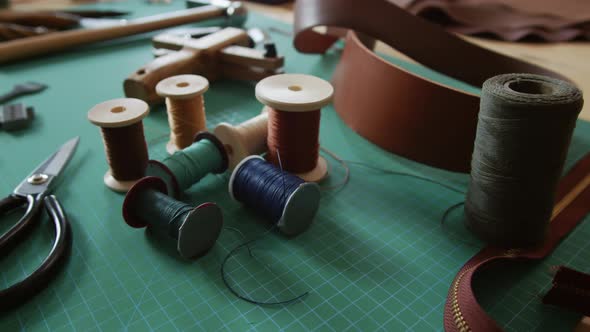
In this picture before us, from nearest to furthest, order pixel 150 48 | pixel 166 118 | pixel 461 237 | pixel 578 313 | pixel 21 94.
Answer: pixel 578 313 < pixel 461 237 < pixel 166 118 < pixel 21 94 < pixel 150 48

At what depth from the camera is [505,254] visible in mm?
1409

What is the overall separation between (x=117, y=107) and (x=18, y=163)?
1.71 ft

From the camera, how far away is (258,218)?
157 cm

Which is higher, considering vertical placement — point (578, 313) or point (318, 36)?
point (318, 36)

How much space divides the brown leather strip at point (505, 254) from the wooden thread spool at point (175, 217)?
68 cm

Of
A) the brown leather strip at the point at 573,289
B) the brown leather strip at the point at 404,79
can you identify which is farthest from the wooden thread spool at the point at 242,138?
the brown leather strip at the point at 573,289

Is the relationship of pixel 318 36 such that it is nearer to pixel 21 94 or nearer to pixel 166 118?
pixel 166 118

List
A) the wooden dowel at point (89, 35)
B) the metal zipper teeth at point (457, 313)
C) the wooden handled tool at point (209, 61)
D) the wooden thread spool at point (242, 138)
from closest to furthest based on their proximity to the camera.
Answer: the metal zipper teeth at point (457, 313) → the wooden thread spool at point (242, 138) → the wooden handled tool at point (209, 61) → the wooden dowel at point (89, 35)

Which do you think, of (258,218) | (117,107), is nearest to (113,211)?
(117,107)

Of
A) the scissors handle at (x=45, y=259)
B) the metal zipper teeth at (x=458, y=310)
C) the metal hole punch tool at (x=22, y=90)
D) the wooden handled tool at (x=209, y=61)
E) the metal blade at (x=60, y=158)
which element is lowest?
the metal zipper teeth at (x=458, y=310)

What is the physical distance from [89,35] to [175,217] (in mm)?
2087

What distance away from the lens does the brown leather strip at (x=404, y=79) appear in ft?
5.81

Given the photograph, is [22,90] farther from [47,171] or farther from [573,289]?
[573,289]

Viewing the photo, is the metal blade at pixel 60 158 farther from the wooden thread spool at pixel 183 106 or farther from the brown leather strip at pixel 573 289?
the brown leather strip at pixel 573 289
